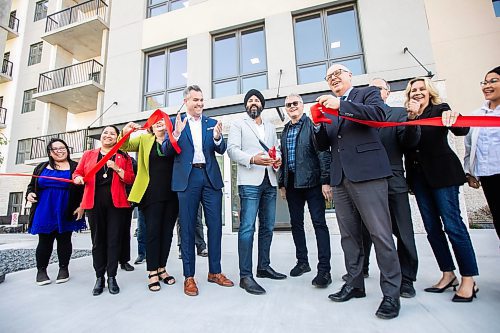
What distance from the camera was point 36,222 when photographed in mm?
2615

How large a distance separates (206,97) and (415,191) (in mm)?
6289

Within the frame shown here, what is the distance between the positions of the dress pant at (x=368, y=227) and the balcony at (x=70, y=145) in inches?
472

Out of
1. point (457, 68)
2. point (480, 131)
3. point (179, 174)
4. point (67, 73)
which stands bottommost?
point (179, 174)

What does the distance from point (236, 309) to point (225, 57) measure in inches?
287

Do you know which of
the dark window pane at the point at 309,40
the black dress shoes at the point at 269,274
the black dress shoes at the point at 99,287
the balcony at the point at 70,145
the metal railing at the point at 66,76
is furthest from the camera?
the metal railing at the point at 66,76

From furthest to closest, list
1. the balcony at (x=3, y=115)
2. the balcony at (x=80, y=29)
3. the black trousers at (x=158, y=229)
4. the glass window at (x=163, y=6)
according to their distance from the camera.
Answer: the balcony at (x=3, y=115) < the balcony at (x=80, y=29) < the glass window at (x=163, y=6) < the black trousers at (x=158, y=229)

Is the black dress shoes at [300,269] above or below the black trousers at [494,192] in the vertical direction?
below

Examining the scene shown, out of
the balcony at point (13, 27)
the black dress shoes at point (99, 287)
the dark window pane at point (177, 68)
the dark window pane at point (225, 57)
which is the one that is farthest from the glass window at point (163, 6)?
the balcony at point (13, 27)

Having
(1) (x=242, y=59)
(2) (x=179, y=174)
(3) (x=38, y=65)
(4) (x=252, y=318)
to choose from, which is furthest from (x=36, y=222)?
(3) (x=38, y=65)

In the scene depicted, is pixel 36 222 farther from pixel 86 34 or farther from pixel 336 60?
pixel 86 34

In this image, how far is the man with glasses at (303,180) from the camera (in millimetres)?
2443

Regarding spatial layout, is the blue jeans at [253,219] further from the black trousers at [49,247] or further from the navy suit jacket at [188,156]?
the black trousers at [49,247]

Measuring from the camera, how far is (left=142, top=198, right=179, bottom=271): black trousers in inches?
94.0

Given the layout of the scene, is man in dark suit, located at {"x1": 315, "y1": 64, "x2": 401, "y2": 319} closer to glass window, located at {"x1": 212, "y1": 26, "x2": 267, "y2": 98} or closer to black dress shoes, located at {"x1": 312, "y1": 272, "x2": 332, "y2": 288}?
black dress shoes, located at {"x1": 312, "y1": 272, "x2": 332, "y2": 288}
